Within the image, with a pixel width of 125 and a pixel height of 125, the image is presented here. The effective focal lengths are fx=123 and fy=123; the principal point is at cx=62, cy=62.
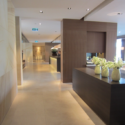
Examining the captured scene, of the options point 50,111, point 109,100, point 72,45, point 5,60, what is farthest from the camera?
point 72,45

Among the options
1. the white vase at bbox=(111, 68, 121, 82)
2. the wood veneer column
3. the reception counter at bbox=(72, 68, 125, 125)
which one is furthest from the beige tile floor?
the wood veneer column

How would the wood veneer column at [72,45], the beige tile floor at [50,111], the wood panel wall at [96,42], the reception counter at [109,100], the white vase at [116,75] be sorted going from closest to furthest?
the reception counter at [109,100]
the white vase at [116,75]
the beige tile floor at [50,111]
the wood veneer column at [72,45]
the wood panel wall at [96,42]

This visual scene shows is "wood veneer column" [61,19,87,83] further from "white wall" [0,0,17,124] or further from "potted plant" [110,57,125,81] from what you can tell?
"potted plant" [110,57,125,81]

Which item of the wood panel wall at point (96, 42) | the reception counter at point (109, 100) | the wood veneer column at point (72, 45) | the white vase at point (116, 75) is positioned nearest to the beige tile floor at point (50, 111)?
the reception counter at point (109, 100)

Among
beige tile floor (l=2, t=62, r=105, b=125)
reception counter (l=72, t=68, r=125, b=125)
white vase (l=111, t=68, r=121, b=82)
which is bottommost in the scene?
beige tile floor (l=2, t=62, r=105, b=125)

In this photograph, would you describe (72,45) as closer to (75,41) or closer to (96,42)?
(75,41)

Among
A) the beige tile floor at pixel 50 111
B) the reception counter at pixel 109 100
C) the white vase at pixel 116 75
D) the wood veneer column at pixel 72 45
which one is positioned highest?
the wood veneer column at pixel 72 45

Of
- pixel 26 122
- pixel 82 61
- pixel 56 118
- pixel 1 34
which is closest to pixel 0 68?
pixel 1 34

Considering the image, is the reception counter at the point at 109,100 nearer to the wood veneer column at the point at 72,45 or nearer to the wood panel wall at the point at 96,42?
the wood veneer column at the point at 72,45

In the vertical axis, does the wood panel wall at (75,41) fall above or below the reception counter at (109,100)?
above

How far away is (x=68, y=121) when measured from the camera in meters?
2.75

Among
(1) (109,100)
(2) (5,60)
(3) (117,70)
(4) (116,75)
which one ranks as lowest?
(1) (109,100)

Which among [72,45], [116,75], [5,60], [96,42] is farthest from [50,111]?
[96,42]

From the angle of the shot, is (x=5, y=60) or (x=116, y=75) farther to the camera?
(x=5, y=60)
